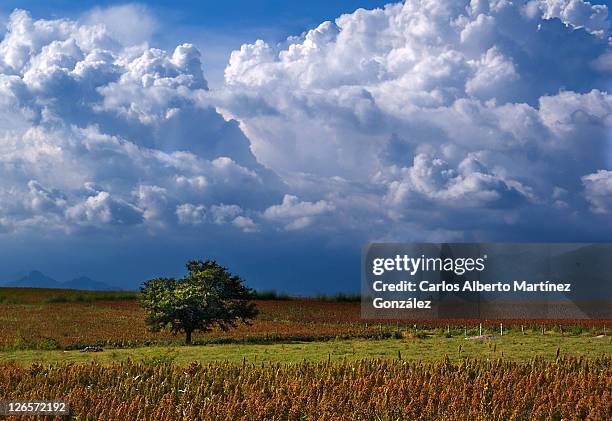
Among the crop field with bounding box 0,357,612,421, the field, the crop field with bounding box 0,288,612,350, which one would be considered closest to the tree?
the crop field with bounding box 0,288,612,350

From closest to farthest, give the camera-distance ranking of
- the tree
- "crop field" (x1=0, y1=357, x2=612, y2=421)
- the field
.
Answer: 1. "crop field" (x1=0, y1=357, x2=612, y2=421)
2. the field
3. the tree

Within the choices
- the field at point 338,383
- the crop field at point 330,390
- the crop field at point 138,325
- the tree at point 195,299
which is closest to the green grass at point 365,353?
the field at point 338,383

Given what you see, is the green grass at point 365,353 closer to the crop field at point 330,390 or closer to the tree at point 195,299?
the crop field at point 330,390

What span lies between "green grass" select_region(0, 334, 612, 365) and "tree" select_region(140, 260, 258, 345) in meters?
5.90

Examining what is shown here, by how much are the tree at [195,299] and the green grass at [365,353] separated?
5.90 m

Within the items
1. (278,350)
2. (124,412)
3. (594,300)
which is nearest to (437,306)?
(594,300)

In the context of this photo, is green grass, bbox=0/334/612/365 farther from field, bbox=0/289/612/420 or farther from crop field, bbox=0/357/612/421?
crop field, bbox=0/357/612/421

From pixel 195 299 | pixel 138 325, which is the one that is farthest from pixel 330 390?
pixel 138 325

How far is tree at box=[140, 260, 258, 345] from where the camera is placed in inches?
1646

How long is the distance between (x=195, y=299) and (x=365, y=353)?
1390 cm

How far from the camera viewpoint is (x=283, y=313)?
69.1 m

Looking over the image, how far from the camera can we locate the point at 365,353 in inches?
1230

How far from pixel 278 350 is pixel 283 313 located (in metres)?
34.5

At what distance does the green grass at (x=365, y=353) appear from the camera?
28891 millimetres
